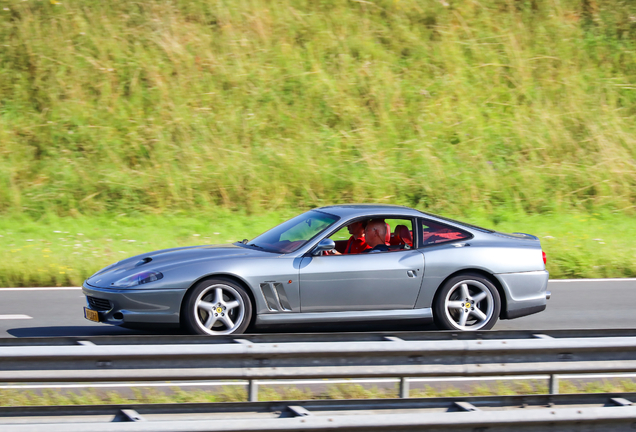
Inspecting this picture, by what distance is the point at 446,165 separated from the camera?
16109mm

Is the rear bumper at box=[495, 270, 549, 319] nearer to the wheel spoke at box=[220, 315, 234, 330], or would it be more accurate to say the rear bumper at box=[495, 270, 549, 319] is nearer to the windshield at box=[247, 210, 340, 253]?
the windshield at box=[247, 210, 340, 253]

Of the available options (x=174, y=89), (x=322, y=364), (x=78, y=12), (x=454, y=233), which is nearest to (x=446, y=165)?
(x=174, y=89)

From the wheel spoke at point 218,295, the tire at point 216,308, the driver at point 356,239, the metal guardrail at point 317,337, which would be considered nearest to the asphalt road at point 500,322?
the tire at point 216,308

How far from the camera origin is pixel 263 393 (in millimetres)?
4766

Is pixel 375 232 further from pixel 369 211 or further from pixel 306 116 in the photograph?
pixel 306 116

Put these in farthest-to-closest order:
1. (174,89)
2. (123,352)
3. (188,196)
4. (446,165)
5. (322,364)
→ (174,89) < (446,165) < (188,196) < (322,364) < (123,352)

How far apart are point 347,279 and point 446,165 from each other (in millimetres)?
10083

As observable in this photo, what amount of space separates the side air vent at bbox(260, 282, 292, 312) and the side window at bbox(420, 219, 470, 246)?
153cm

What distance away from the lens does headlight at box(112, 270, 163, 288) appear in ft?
20.5

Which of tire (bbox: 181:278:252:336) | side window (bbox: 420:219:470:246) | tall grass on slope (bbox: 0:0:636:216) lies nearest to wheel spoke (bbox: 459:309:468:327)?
side window (bbox: 420:219:470:246)

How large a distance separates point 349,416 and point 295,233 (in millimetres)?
3689

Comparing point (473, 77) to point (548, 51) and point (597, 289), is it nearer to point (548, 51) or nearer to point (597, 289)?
point (548, 51)

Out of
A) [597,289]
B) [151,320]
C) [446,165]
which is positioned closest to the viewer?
[151,320]

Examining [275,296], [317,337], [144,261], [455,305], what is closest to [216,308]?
[275,296]
